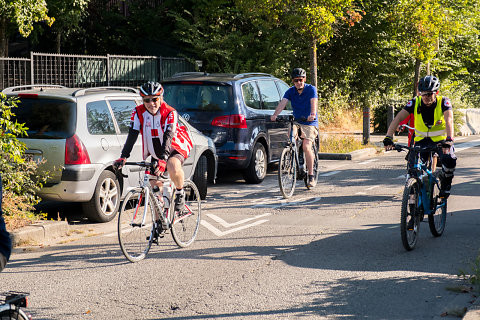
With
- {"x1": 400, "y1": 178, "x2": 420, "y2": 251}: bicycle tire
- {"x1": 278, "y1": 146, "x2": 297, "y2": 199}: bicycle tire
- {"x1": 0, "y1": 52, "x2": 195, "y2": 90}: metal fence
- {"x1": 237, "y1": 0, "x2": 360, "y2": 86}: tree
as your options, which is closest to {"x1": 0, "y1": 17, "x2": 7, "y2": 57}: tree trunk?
{"x1": 0, "y1": 52, "x2": 195, "y2": 90}: metal fence

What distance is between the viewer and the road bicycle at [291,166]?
11.1 metres

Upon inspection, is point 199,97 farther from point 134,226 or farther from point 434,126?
point 134,226

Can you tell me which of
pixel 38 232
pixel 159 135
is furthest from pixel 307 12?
pixel 38 232

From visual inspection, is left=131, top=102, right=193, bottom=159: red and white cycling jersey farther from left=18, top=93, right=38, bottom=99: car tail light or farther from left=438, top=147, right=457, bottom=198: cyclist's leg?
left=438, top=147, right=457, bottom=198: cyclist's leg

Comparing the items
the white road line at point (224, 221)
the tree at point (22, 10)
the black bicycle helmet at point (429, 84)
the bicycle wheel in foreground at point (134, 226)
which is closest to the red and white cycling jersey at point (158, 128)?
the bicycle wheel in foreground at point (134, 226)

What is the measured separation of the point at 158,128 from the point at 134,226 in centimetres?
103

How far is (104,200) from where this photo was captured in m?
9.09

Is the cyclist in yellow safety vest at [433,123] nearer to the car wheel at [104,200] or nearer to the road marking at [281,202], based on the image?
the road marking at [281,202]

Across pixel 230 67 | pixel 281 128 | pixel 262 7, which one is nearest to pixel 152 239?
pixel 281 128

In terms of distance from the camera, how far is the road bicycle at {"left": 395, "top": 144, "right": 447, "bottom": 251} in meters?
7.24

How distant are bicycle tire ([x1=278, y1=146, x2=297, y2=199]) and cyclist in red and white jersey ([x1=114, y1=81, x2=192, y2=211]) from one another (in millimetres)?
3692

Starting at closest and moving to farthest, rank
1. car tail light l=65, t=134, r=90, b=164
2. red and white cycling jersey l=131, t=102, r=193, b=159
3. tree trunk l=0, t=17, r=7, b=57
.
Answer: red and white cycling jersey l=131, t=102, r=193, b=159 → car tail light l=65, t=134, r=90, b=164 → tree trunk l=0, t=17, r=7, b=57

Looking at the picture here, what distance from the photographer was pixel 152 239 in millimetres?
7344

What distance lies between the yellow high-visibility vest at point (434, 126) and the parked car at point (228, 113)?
13.7 ft
